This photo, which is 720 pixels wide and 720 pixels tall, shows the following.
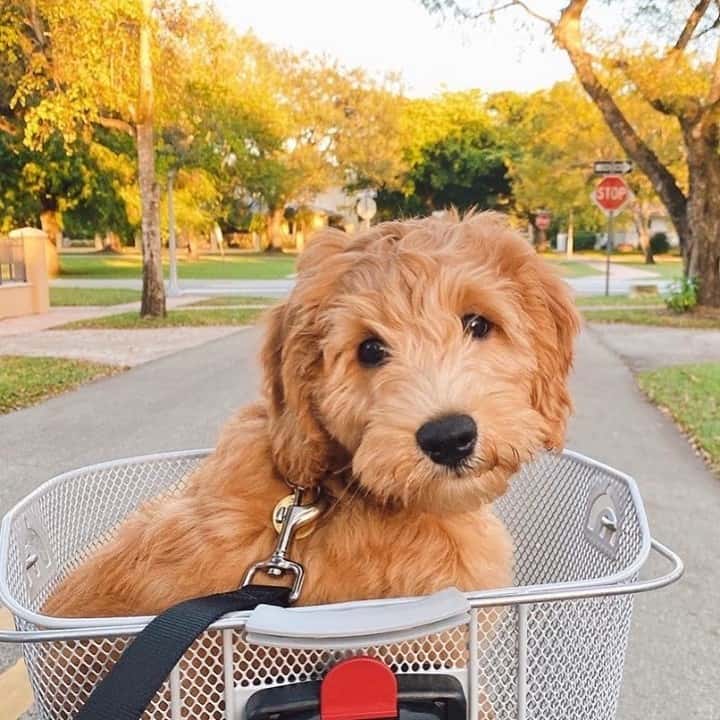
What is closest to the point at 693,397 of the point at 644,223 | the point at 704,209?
the point at 704,209

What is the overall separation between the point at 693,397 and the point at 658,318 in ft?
32.8

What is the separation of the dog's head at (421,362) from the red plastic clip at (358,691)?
368 mm

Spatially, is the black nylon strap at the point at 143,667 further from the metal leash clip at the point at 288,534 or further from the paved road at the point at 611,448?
the paved road at the point at 611,448

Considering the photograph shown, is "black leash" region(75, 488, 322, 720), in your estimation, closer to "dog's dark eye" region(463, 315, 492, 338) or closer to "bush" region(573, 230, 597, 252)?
"dog's dark eye" region(463, 315, 492, 338)

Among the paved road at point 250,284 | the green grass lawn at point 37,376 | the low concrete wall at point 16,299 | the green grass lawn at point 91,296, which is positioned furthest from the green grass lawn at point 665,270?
the green grass lawn at point 37,376

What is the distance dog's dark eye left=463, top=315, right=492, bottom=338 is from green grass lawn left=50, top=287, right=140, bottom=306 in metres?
24.1

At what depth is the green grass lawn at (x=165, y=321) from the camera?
59.6 ft

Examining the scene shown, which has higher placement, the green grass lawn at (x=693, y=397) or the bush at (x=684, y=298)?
the bush at (x=684, y=298)

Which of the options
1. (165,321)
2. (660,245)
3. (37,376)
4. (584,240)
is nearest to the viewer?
(37,376)

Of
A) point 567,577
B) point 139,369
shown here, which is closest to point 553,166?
point 139,369

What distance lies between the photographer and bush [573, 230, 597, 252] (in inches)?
2980

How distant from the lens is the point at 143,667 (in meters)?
1.29

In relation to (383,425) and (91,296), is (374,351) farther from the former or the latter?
(91,296)

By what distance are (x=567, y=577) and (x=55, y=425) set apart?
674 centimetres
